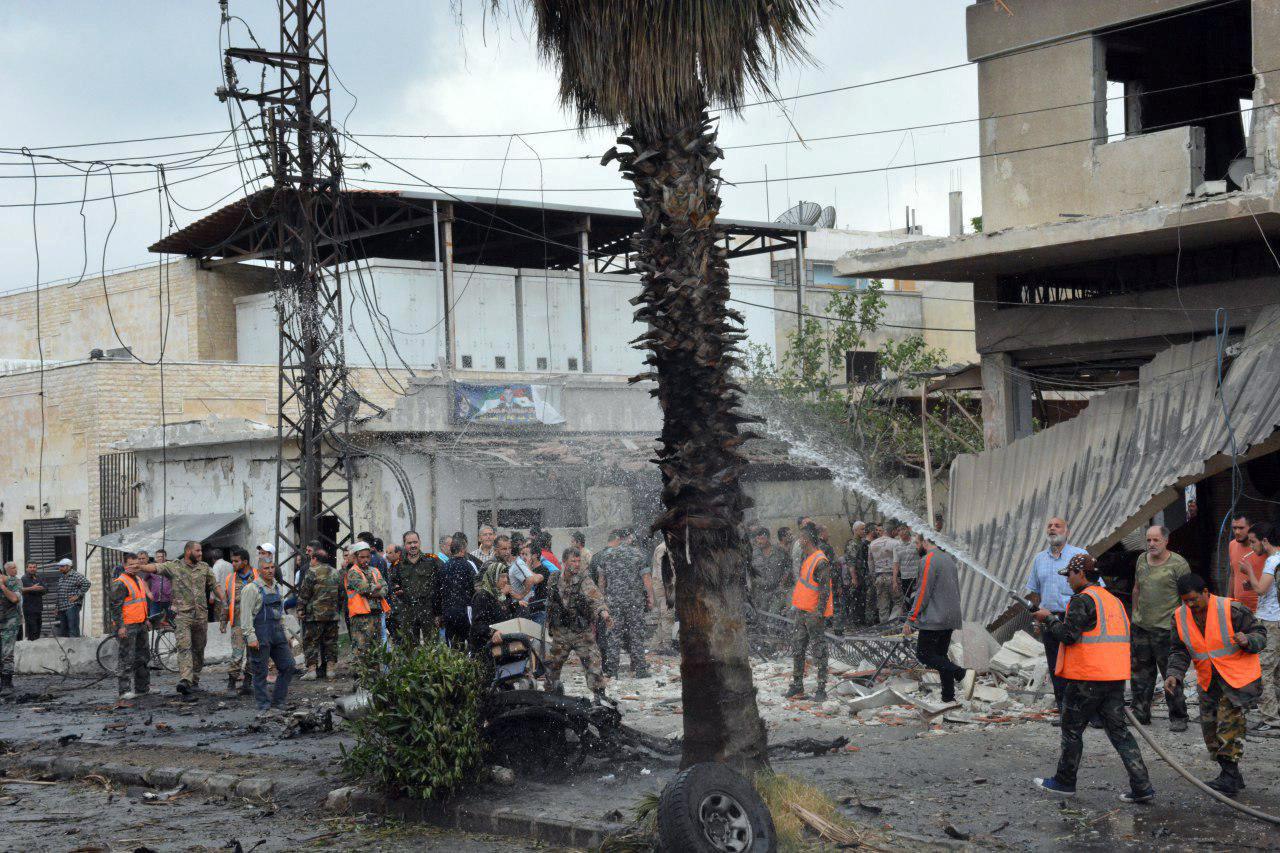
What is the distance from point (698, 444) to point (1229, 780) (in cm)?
A: 419

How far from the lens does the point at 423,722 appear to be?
904cm

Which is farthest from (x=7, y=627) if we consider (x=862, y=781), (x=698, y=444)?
(x=698, y=444)

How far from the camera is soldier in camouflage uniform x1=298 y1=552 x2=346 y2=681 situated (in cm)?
1680

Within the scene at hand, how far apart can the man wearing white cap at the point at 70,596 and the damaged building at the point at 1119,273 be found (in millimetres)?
14777

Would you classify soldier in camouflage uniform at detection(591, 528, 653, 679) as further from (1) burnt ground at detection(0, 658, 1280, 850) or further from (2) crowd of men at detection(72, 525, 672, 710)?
(1) burnt ground at detection(0, 658, 1280, 850)

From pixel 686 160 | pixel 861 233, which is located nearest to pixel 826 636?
pixel 686 160

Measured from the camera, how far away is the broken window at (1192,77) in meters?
17.3

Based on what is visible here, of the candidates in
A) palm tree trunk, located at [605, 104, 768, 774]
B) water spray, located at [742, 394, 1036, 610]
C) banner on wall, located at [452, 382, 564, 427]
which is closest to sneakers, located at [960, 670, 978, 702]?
palm tree trunk, located at [605, 104, 768, 774]

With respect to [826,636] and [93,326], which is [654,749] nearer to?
[826,636]

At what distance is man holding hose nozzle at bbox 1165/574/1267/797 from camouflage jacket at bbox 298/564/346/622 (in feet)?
37.0

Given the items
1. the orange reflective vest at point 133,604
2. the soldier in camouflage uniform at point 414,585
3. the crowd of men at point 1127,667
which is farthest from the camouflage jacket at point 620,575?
the crowd of men at point 1127,667

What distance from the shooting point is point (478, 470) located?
78.8 feet

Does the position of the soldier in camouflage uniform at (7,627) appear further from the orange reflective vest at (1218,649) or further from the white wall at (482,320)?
the orange reflective vest at (1218,649)

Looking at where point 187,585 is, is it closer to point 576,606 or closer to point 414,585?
point 414,585
